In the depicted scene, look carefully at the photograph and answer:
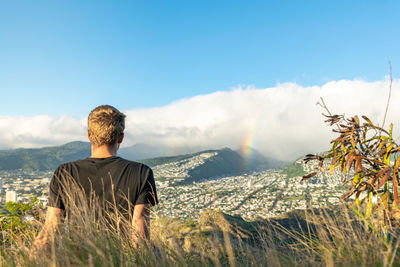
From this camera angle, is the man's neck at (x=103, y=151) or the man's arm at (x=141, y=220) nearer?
the man's arm at (x=141, y=220)

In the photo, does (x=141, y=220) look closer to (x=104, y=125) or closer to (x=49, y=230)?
(x=49, y=230)

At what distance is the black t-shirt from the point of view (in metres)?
3.07

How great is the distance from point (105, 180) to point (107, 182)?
32 mm

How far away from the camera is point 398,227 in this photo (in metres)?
2.85

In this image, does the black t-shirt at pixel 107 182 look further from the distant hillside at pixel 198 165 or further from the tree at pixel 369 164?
the distant hillside at pixel 198 165

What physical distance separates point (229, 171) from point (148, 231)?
143055 mm

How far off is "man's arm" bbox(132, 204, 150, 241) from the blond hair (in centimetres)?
83

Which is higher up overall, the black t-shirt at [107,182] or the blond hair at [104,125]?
the blond hair at [104,125]

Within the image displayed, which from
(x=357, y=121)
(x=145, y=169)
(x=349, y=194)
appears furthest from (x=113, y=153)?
(x=357, y=121)

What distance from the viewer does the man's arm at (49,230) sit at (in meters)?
2.62

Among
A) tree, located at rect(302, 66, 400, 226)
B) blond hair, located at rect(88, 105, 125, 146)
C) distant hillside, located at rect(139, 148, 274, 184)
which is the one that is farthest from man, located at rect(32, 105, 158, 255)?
distant hillside, located at rect(139, 148, 274, 184)

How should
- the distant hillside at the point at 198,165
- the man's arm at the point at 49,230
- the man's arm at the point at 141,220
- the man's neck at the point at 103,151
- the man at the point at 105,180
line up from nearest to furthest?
1. the man's arm at the point at 49,230
2. the man's arm at the point at 141,220
3. the man at the point at 105,180
4. the man's neck at the point at 103,151
5. the distant hillside at the point at 198,165

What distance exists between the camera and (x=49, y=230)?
8.87 ft

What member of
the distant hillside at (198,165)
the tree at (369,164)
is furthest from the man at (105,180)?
the distant hillside at (198,165)
